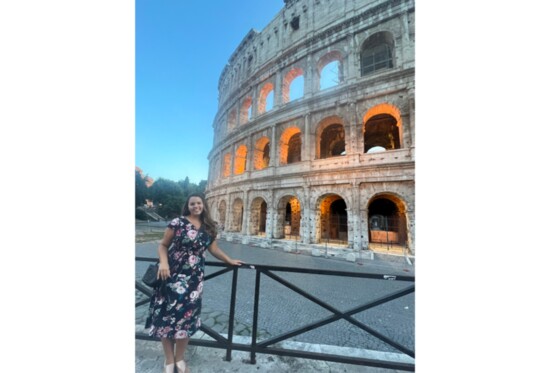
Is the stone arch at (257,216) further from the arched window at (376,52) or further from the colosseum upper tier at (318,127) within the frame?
the arched window at (376,52)

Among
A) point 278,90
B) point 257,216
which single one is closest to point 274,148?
point 278,90

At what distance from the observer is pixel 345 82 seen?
702 centimetres

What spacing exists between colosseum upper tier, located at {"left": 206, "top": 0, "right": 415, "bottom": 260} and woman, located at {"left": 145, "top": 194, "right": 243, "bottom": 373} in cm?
356

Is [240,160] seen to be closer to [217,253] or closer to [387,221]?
[387,221]

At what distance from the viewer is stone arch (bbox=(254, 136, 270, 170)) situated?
29.5ft

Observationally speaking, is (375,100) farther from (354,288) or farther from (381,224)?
(354,288)

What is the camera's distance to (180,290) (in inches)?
51.4

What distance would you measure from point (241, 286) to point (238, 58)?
6636mm

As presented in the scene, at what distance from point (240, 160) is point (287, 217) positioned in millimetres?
3848

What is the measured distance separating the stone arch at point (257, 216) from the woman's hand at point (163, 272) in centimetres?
653

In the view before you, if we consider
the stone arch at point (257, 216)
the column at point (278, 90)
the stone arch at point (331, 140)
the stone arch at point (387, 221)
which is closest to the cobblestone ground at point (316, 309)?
the stone arch at point (387, 221)

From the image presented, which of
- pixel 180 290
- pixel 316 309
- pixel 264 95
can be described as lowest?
pixel 316 309

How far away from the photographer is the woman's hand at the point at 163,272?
1.26 metres
